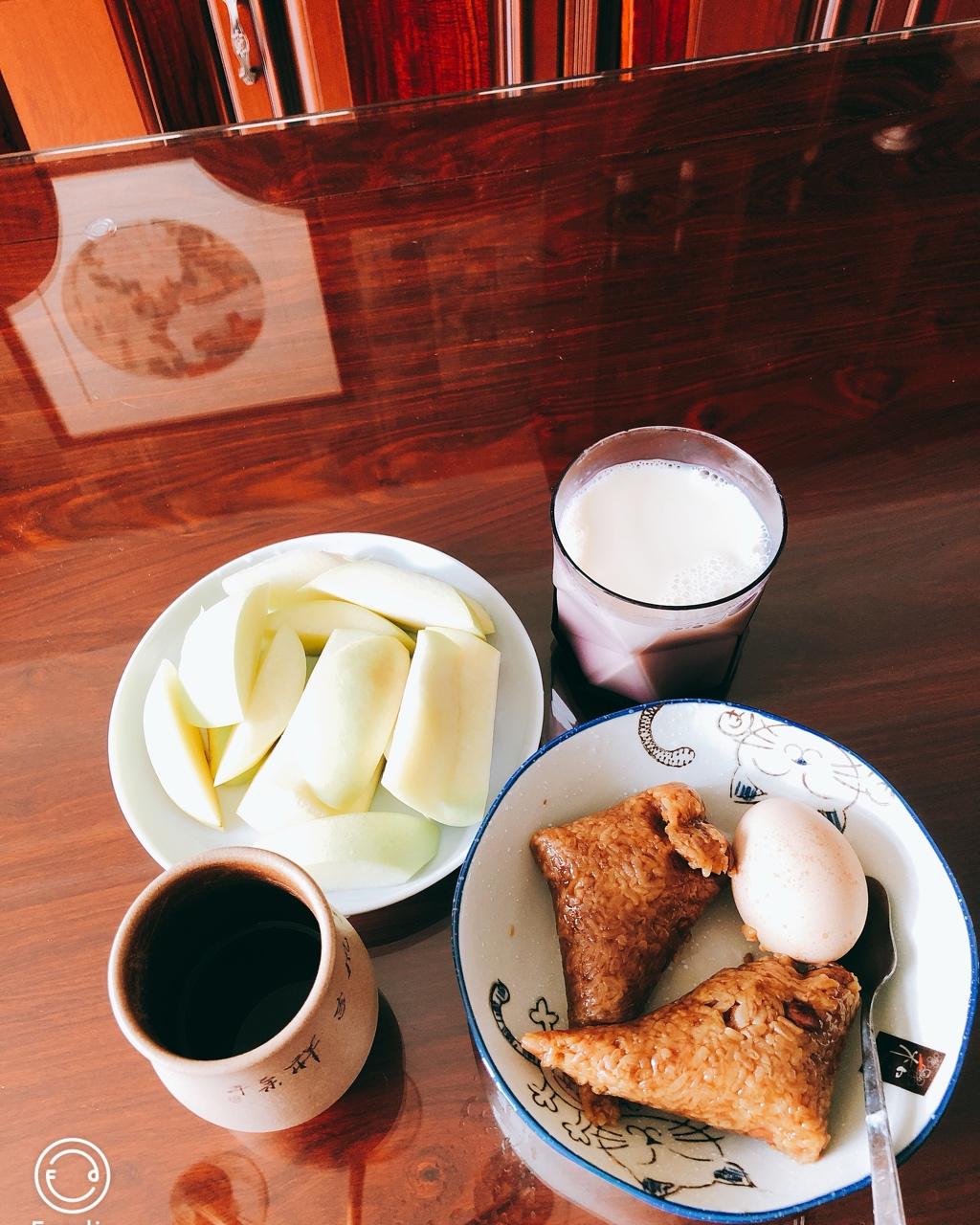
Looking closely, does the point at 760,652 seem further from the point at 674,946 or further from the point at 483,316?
the point at 483,316

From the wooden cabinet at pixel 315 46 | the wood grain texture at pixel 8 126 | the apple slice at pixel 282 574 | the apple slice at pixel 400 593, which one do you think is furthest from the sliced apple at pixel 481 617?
the wood grain texture at pixel 8 126

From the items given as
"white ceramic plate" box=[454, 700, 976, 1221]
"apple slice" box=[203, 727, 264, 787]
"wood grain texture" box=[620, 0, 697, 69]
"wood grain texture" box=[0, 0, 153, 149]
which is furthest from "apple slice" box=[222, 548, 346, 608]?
"wood grain texture" box=[620, 0, 697, 69]

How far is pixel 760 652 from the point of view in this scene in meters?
0.85

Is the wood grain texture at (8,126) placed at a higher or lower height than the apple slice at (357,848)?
lower

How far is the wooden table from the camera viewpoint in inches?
25.7

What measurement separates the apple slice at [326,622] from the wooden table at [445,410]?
0.46ft

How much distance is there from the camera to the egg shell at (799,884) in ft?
2.02

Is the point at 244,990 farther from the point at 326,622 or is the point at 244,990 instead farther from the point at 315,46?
the point at 315,46

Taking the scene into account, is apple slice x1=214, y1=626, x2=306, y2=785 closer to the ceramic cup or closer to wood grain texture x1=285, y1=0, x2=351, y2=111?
the ceramic cup

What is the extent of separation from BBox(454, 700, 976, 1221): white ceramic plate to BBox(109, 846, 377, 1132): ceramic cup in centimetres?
9

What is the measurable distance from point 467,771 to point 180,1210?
332 mm

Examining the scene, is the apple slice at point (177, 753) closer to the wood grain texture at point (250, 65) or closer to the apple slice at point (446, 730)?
the apple slice at point (446, 730)

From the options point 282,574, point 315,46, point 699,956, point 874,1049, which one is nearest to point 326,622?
point 282,574

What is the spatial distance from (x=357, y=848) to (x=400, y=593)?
0.73ft
